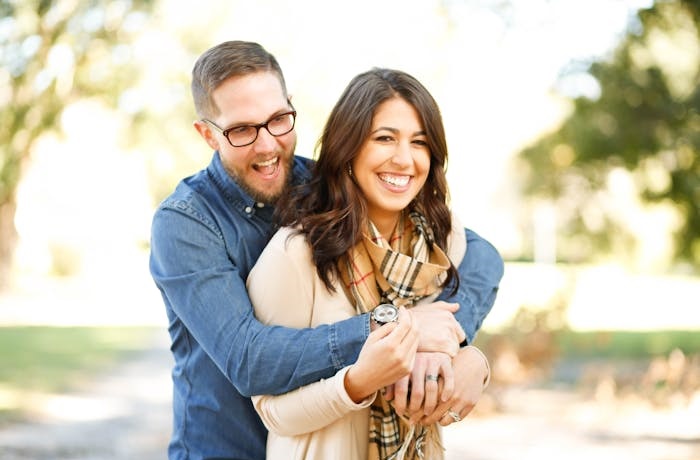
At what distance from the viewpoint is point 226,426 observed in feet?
8.50

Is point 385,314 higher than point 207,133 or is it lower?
lower

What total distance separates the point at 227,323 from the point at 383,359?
419 mm

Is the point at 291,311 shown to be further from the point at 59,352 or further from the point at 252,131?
the point at 59,352

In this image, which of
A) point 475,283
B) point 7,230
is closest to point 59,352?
point 7,230

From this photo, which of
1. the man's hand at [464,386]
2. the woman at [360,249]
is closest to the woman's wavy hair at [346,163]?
the woman at [360,249]

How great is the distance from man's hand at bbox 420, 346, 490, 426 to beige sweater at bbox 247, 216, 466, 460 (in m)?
0.23

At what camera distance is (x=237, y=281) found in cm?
240

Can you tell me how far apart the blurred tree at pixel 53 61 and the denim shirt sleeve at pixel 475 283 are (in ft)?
30.3

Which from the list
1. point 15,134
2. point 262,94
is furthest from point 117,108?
point 262,94

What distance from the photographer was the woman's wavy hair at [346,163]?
253cm

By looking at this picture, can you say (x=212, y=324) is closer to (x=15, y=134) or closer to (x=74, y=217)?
(x=15, y=134)

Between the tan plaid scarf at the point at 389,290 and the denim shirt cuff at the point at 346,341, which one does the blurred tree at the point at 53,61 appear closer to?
the tan plaid scarf at the point at 389,290

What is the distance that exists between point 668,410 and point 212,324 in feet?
24.6

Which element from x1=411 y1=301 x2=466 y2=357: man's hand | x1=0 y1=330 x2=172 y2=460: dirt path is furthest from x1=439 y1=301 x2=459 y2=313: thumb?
x1=0 y1=330 x2=172 y2=460: dirt path
